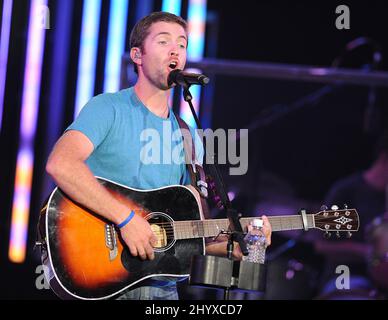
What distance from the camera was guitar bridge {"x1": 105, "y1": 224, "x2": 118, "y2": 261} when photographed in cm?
370

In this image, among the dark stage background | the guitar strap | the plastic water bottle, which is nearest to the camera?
the plastic water bottle

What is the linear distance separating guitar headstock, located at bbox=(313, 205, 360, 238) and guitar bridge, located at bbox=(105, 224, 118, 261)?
1.13m

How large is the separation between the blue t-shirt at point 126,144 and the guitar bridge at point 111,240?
258 mm

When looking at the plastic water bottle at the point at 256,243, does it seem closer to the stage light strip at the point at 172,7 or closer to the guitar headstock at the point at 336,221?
the guitar headstock at the point at 336,221

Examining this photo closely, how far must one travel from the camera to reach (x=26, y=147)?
624cm

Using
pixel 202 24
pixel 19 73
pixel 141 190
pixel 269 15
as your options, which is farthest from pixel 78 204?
pixel 269 15

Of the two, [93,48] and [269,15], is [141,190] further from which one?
[269,15]

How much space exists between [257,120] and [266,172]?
514 mm

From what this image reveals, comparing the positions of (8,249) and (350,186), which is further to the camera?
(350,186)

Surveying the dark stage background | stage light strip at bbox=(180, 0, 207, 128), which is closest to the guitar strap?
the dark stage background

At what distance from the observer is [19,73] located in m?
6.13

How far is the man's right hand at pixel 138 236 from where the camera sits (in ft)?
11.9

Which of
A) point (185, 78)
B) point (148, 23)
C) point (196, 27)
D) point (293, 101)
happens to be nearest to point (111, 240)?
point (185, 78)

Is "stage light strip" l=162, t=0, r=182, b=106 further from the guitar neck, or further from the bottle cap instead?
the bottle cap
